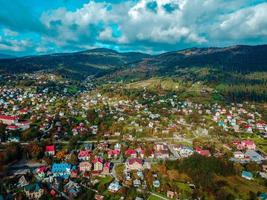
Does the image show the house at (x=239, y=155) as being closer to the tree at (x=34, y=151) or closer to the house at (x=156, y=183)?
the house at (x=156, y=183)

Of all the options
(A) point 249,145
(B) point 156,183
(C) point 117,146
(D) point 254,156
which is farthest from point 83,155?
(A) point 249,145

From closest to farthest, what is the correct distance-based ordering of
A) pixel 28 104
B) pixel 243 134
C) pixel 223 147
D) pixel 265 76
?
pixel 223 147
pixel 243 134
pixel 28 104
pixel 265 76

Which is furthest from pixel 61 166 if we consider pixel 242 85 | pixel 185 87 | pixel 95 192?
pixel 242 85

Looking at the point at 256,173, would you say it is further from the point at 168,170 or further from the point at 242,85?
the point at 242,85

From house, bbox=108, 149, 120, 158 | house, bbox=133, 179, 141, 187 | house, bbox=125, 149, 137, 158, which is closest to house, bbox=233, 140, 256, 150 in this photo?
house, bbox=125, 149, 137, 158

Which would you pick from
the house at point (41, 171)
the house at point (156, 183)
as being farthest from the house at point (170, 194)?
the house at point (41, 171)

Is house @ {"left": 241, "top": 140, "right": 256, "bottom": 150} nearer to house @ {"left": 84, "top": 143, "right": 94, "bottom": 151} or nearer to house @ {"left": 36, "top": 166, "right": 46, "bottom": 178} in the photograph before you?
house @ {"left": 84, "top": 143, "right": 94, "bottom": 151}
